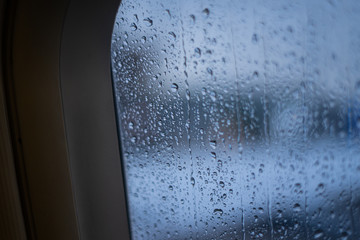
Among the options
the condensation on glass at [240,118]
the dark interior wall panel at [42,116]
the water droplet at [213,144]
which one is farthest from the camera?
the water droplet at [213,144]

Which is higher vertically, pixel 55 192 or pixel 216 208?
pixel 55 192

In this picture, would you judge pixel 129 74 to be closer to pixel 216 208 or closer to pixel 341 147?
pixel 216 208

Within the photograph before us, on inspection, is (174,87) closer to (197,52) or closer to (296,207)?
(197,52)

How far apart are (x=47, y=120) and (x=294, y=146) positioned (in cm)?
62

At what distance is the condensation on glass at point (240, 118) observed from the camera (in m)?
0.57

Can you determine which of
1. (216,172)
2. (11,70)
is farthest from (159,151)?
(11,70)

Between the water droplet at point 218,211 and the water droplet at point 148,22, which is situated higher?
the water droplet at point 148,22

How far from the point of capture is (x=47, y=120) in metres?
0.76

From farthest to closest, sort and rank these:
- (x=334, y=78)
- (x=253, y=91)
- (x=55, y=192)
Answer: (x=55, y=192) < (x=253, y=91) < (x=334, y=78)

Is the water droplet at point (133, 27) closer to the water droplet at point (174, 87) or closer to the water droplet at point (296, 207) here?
the water droplet at point (174, 87)

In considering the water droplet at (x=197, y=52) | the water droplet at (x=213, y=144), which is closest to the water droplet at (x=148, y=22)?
the water droplet at (x=197, y=52)

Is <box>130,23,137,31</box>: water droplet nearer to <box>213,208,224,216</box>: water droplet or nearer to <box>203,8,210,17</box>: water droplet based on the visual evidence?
<box>203,8,210,17</box>: water droplet

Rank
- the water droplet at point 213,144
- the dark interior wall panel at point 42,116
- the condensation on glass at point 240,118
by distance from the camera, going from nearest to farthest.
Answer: the condensation on glass at point 240,118
the dark interior wall panel at point 42,116
the water droplet at point 213,144

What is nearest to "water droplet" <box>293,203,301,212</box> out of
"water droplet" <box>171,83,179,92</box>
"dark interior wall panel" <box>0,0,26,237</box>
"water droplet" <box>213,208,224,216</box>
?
"water droplet" <box>213,208,224,216</box>
